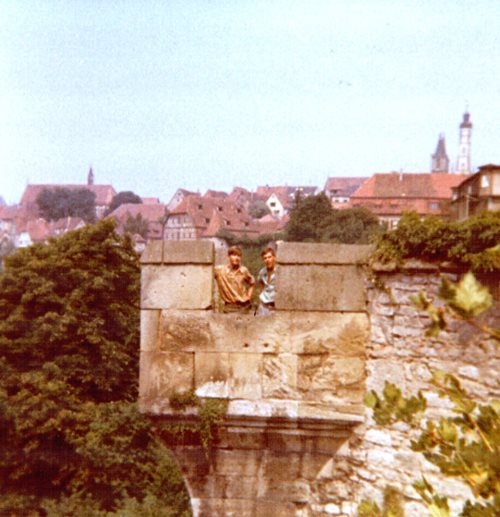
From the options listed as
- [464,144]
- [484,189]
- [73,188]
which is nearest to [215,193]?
[73,188]

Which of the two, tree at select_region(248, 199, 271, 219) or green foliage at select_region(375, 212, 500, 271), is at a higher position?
tree at select_region(248, 199, 271, 219)

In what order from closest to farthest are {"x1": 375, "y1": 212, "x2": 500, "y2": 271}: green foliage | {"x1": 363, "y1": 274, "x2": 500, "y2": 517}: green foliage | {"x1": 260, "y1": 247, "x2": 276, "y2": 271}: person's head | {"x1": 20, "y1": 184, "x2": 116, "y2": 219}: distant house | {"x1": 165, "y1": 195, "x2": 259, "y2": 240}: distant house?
{"x1": 363, "y1": 274, "x2": 500, "y2": 517}: green foliage < {"x1": 375, "y1": 212, "x2": 500, "y2": 271}: green foliage < {"x1": 260, "y1": 247, "x2": 276, "y2": 271}: person's head < {"x1": 165, "y1": 195, "x2": 259, "y2": 240}: distant house < {"x1": 20, "y1": 184, "x2": 116, "y2": 219}: distant house

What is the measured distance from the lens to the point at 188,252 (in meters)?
5.07

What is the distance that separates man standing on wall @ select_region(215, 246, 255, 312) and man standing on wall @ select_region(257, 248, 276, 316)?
0.43 ft

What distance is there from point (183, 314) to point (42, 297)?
14760 mm

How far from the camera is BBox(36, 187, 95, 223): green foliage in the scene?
259 ft

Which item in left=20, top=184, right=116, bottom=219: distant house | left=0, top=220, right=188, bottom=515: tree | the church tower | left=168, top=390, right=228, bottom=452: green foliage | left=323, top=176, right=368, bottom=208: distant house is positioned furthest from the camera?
the church tower

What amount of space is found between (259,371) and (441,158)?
120 meters

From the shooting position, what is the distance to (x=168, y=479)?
663 inches

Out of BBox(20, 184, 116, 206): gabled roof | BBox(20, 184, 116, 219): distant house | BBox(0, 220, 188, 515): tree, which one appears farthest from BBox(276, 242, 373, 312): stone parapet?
BBox(20, 184, 116, 206): gabled roof

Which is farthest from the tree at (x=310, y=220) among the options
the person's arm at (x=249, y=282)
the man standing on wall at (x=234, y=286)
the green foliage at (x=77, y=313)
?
the man standing on wall at (x=234, y=286)

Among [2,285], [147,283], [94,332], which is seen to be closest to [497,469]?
[147,283]

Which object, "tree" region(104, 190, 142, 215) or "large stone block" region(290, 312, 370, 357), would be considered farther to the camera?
"tree" region(104, 190, 142, 215)

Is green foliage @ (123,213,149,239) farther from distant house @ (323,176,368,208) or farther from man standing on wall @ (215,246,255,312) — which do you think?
man standing on wall @ (215,246,255,312)
